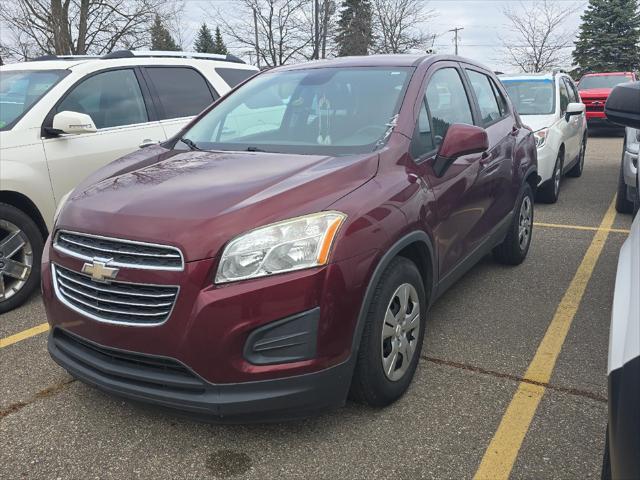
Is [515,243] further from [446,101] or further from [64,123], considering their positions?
[64,123]

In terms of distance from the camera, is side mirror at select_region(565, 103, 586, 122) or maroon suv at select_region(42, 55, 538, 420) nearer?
maroon suv at select_region(42, 55, 538, 420)

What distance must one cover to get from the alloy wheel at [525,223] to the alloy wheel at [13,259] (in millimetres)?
3932

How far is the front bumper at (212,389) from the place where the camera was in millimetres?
2291

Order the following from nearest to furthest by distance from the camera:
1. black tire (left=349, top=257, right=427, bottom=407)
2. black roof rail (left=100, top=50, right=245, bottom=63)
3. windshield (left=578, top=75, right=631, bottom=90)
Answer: black tire (left=349, top=257, right=427, bottom=407), black roof rail (left=100, top=50, right=245, bottom=63), windshield (left=578, top=75, right=631, bottom=90)

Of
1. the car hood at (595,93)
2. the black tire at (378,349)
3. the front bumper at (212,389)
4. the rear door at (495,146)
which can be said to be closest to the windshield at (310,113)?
the black tire at (378,349)

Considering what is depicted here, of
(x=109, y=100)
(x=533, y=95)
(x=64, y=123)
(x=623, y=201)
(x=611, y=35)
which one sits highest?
(x=611, y=35)

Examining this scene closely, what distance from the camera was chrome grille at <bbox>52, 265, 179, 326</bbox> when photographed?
2291 mm

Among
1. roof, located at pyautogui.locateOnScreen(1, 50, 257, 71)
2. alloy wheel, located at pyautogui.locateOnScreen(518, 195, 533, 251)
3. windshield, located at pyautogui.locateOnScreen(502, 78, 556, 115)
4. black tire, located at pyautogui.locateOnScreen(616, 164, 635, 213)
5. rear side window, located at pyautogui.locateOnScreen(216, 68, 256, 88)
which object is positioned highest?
roof, located at pyautogui.locateOnScreen(1, 50, 257, 71)

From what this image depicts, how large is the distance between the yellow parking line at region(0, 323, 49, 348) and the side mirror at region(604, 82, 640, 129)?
11.8 feet

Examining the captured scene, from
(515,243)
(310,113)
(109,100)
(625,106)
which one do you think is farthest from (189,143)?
(515,243)

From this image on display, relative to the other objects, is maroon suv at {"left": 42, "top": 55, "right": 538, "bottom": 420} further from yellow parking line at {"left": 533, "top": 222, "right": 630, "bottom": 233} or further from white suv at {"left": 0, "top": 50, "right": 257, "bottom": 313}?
yellow parking line at {"left": 533, "top": 222, "right": 630, "bottom": 233}

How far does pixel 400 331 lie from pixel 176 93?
12.3ft

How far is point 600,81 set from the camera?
17.1m

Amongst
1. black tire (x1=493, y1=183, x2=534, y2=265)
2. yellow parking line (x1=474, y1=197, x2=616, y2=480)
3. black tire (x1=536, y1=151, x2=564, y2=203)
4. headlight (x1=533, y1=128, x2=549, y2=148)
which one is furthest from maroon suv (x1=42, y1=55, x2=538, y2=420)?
black tire (x1=536, y1=151, x2=564, y2=203)
